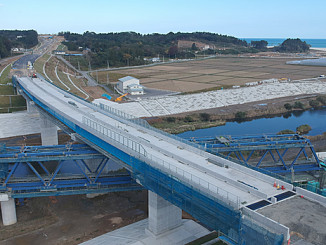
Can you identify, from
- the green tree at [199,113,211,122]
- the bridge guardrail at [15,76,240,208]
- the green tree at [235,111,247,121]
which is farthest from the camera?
the green tree at [235,111,247,121]

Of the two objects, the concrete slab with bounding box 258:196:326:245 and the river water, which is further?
the river water

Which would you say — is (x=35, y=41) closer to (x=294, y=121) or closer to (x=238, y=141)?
(x=294, y=121)

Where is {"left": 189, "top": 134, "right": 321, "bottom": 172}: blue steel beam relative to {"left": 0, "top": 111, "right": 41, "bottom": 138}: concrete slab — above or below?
above

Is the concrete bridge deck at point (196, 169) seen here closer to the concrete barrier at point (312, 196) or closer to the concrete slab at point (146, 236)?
the concrete barrier at point (312, 196)

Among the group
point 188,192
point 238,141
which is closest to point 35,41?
point 238,141

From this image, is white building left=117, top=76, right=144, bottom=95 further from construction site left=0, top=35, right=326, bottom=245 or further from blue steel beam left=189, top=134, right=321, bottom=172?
blue steel beam left=189, top=134, right=321, bottom=172

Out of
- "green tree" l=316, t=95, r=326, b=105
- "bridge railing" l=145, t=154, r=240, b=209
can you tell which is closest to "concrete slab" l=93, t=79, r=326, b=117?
"green tree" l=316, t=95, r=326, b=105
